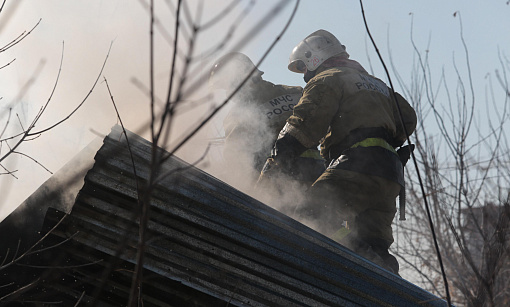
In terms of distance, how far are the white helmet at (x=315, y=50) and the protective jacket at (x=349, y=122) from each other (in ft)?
1.77

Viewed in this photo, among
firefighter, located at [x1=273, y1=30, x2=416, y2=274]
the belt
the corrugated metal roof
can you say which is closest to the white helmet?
firefighter, located at [x1=273, y1=30, x2=416, y2=274]

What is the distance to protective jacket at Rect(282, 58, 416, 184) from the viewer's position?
4930 mm

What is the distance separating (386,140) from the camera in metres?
5.11

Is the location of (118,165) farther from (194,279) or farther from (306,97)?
(306,97)

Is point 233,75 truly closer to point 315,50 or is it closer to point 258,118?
point 258,118

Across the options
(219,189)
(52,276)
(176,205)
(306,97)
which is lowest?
(52,276)

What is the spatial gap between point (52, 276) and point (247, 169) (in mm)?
3617

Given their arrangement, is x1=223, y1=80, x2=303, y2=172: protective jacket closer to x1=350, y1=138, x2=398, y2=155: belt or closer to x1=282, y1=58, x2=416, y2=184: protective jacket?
x1=282, y1=58, x2=416, y2=184: protective jacket

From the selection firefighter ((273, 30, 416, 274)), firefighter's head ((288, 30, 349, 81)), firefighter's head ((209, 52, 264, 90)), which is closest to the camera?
firefighter ((273, 30, 416, 274))

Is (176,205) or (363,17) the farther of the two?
(176,205)

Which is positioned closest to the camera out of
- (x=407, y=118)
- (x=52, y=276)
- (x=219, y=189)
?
(x=52, y=276)

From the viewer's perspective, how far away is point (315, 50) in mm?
5781

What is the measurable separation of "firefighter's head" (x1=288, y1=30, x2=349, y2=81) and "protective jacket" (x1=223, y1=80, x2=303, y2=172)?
0.44 meters

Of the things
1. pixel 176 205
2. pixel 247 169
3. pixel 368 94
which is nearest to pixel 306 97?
pixel 368 94
